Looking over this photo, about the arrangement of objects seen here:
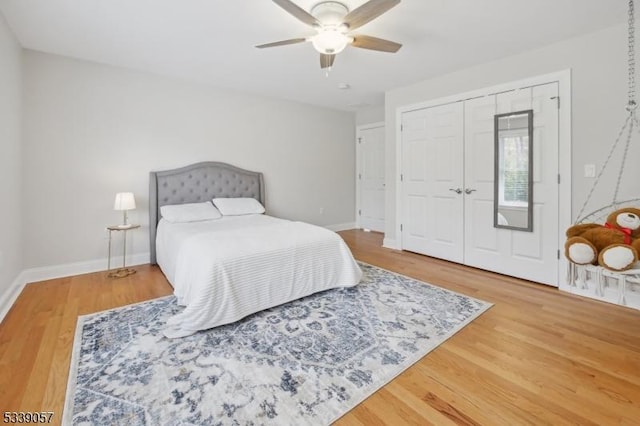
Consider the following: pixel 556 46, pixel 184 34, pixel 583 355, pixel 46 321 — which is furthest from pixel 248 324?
pixel 556 46

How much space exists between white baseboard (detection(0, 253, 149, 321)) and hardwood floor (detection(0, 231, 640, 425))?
90 millimetres

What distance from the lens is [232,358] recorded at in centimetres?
189

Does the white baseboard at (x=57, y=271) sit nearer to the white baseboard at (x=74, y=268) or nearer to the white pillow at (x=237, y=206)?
the white baseboard at (x=74, y=268)

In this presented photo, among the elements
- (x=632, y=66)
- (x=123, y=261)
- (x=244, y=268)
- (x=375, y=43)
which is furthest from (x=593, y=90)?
(x=123, y=261)

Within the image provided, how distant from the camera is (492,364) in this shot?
6.04 ft

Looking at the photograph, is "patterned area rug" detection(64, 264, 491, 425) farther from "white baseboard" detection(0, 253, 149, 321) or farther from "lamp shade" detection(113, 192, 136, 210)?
"lamp shade" detection(113, 192, 136, 210)

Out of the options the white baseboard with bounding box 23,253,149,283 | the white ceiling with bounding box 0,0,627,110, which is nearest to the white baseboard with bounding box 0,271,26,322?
the white baseboard with bounding box 23,253,149,283

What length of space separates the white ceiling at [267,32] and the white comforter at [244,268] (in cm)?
188

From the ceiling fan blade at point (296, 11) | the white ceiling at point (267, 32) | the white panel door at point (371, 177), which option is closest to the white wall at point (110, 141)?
the white ceiling at point (267, 32)

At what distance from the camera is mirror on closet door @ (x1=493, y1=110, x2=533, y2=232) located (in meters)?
3.22

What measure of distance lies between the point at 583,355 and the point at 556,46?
2848 mm

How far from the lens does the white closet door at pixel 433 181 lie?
3869mm

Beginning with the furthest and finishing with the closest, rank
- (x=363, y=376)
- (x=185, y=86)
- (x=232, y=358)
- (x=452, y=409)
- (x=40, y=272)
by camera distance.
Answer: (x=185, y=86) < (x=40, y=272) < (x=232, y=358) < (x=363, y=376) < (x=452, y=409)

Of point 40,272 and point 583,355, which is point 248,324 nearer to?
point 583,355
